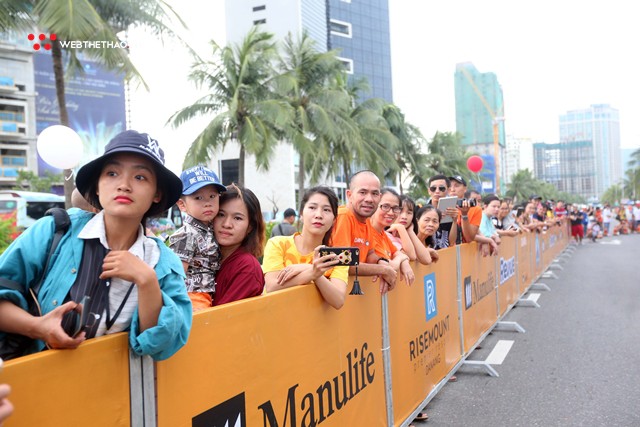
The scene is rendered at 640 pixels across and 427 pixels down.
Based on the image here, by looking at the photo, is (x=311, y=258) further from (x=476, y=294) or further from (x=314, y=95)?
(x=314, y=95)

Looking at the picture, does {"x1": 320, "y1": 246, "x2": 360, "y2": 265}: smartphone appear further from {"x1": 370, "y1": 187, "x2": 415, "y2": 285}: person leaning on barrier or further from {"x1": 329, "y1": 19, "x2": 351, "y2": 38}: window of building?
{"x1": 329, "y1": 19, "x2": 351, "y2": 38}: window of building

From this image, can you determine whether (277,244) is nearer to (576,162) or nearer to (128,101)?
(128,101)

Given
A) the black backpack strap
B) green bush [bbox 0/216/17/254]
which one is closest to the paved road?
the black backpack strap

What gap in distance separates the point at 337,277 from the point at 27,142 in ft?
220

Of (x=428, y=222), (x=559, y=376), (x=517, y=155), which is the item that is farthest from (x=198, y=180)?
(x=517, y=155)

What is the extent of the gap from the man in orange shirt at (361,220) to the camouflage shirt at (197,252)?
117 centimetres

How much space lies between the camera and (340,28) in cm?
9806

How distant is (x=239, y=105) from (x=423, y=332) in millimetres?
20523

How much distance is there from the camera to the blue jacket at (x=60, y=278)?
185cm

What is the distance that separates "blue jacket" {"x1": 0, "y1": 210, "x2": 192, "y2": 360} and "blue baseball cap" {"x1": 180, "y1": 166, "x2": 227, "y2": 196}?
48.6 inches

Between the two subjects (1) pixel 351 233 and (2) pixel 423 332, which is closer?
(1) pixel 351 233

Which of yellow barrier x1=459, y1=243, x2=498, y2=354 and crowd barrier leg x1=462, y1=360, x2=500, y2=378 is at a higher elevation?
yellow barrier x1=459, y1=243, x2=498, y2=354

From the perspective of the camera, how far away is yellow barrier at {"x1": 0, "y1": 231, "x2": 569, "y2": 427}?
68.2 inches

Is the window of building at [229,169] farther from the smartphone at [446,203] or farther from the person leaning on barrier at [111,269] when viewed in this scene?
the person leaning on barrier at [111,269]
